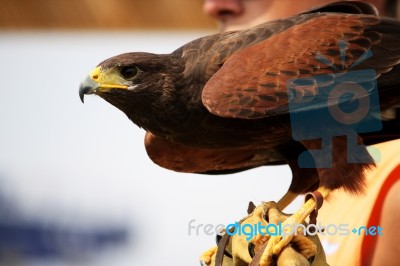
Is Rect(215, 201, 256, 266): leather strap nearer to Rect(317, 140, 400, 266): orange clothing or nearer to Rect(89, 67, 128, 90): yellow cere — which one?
Rect(317, 140, 400, 266): orange clothing

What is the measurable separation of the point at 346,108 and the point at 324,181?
0.24 meters

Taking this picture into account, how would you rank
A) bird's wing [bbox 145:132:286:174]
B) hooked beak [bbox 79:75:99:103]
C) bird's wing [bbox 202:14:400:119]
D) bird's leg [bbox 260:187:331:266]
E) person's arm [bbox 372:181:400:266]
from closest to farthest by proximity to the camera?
bird's leg [bbox 260:187:331:266]
bird's wing [bbox 202:14:400:119]
hooked beak [bbox 79:75:99:103]
person's arm [bbox 372:181:400:266]
bird's wing [bbox 145:132:286:174]

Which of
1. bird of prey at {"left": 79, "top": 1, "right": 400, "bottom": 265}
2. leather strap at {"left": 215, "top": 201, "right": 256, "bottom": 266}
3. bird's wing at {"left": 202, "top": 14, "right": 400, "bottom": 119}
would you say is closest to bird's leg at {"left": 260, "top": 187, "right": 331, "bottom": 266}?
bird of prey at {"left": 79, "top": 1, "right": 400, "bottom": 265}

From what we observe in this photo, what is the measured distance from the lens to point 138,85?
9.73 ft

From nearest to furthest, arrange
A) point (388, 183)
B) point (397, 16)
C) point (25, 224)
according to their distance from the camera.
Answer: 1. point (388, 183)
2. point (397, 16)
3. point (25, 224)

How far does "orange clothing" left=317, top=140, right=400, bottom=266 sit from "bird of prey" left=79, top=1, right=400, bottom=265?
6.0 inches

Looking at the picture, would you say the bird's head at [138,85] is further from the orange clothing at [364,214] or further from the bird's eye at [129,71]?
the orange clothing at [364,214]

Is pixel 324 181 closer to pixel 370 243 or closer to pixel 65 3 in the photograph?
pixel 370 243

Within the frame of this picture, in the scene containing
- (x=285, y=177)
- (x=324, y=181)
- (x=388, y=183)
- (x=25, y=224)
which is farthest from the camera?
(x=25, y=224)

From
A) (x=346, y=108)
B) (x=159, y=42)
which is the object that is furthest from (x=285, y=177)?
(x=346, y=108)

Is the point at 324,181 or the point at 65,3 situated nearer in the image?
the point at 324,181

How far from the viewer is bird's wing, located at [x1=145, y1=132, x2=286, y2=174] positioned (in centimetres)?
324

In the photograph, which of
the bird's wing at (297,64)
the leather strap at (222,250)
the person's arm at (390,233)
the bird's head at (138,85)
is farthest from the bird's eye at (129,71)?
the person's arm at (390,233)

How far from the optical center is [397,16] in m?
3.92
